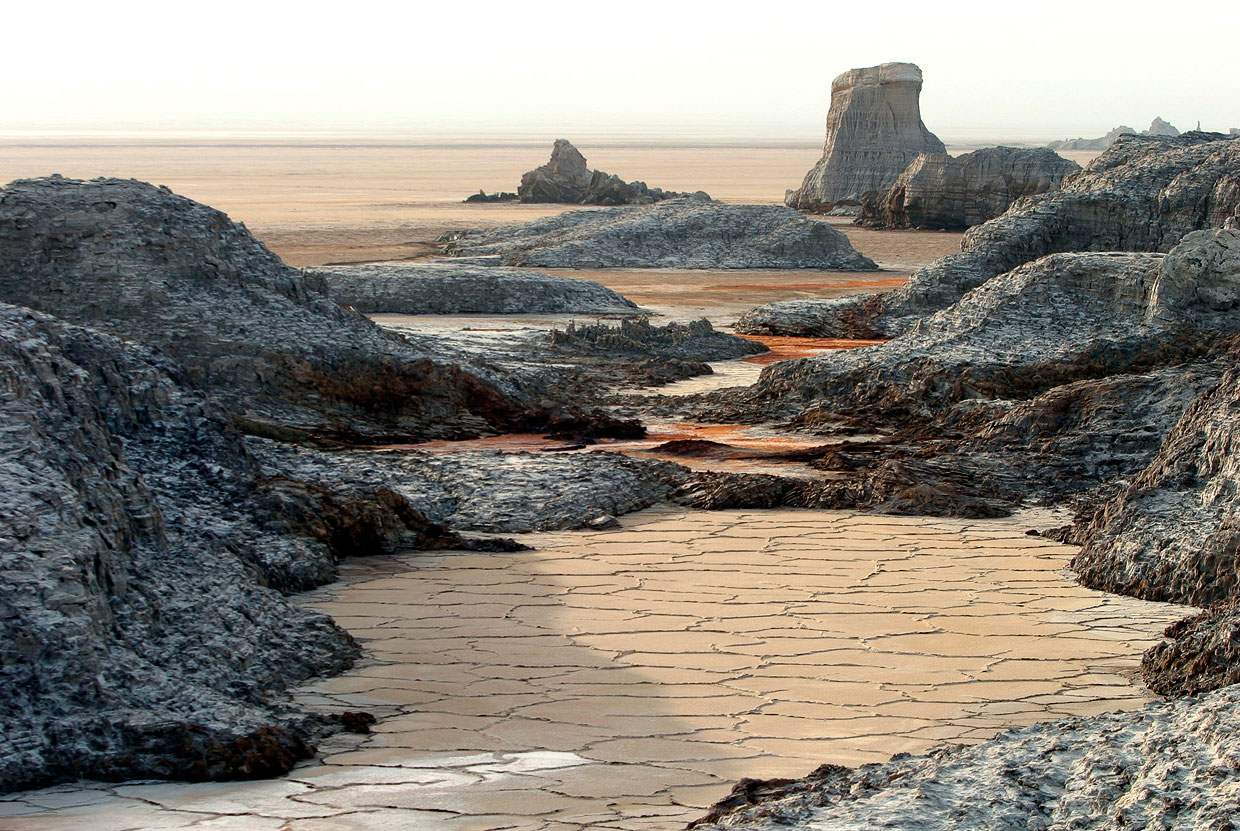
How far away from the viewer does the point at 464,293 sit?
65.5 feet

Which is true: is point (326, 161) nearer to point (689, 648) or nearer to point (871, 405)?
point (871, 405)

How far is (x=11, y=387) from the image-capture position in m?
5.66

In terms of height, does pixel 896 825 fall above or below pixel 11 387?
below

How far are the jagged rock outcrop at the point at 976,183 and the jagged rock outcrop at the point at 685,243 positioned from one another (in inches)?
310

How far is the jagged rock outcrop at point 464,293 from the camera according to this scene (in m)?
19.7

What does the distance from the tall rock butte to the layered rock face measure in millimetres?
34120

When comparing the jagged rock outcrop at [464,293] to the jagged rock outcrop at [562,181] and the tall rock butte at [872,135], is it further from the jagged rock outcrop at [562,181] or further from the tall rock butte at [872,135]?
the tall rock butte at [872,135]

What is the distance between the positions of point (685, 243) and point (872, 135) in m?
19.1

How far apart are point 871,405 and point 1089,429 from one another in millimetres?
2473

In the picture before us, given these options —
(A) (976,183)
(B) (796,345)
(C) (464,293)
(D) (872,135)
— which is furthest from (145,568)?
(D) (872,135)

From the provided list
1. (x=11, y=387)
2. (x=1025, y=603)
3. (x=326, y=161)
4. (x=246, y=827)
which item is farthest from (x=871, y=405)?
(x=326, y=161)

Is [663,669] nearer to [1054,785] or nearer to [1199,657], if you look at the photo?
[1199,657]

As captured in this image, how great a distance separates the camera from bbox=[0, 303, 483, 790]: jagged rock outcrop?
4.51 m

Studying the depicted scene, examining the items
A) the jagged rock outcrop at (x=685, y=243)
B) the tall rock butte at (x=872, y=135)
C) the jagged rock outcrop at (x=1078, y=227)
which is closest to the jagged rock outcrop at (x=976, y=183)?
the jagged rock outcrop at (x=685, y=243)
